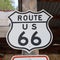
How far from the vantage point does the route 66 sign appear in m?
2.40

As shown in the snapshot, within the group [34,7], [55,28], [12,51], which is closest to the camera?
[34,7]

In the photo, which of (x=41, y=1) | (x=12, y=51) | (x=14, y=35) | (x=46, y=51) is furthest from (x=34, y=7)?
(x=46, y=51)

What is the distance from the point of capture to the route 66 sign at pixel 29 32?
94.3 inches

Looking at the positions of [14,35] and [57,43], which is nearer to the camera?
[14,35]

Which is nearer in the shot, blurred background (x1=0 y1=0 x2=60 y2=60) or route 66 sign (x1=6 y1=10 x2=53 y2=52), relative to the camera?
route 66 sign (x1=6 y1=10 x2=53 y2=52)

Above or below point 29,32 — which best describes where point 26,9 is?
above

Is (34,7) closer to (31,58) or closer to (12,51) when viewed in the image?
(31,58)

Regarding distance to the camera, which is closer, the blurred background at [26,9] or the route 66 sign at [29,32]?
the route 66 sign at [29,32]

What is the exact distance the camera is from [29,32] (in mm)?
2424

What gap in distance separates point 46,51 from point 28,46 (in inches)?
133

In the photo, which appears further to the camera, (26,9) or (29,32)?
(26,9)

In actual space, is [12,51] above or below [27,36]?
below

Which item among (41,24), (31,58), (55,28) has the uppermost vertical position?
(41,24)

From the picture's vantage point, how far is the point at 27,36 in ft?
7.93
